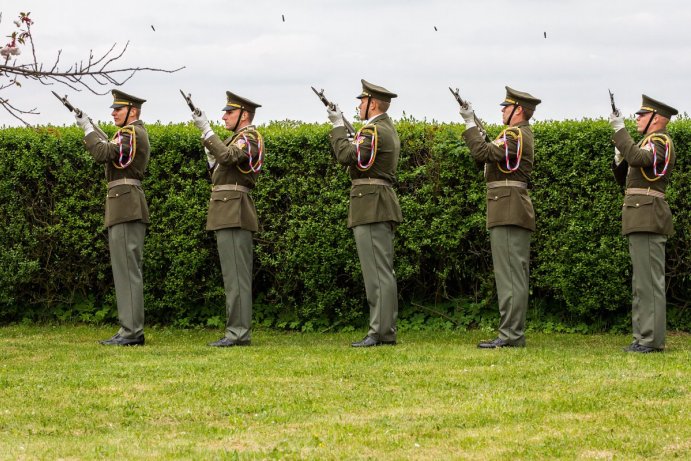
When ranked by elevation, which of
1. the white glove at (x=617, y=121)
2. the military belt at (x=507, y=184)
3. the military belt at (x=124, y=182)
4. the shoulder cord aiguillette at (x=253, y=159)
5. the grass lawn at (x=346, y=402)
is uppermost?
the white glove at (x=617, y=121)

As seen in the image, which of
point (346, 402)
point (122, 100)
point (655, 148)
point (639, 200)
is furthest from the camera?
point (122, 100)

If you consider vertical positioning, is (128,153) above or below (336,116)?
below

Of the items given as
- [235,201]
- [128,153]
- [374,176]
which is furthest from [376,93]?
[128,153]

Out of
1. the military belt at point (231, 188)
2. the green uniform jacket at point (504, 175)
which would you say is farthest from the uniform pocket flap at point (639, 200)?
the military belt at point (231, 188)

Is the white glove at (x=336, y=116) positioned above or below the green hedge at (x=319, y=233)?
above

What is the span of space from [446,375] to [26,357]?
430 cm

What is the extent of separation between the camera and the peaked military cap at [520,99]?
1057cm

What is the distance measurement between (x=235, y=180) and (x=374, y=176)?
135 centimetres

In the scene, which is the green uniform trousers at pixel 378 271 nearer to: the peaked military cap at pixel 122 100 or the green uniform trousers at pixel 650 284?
the green uniform trousers at pixel 650 284

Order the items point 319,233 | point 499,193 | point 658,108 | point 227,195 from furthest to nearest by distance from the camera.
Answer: point 319,233, point 227,195, point 499,193, point 658,108

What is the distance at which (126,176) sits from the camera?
11047mm

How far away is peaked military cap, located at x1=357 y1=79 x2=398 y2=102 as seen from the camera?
10.8 m

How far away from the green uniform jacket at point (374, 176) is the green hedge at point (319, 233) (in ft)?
4.71

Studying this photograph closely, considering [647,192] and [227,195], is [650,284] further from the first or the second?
[227,195]
